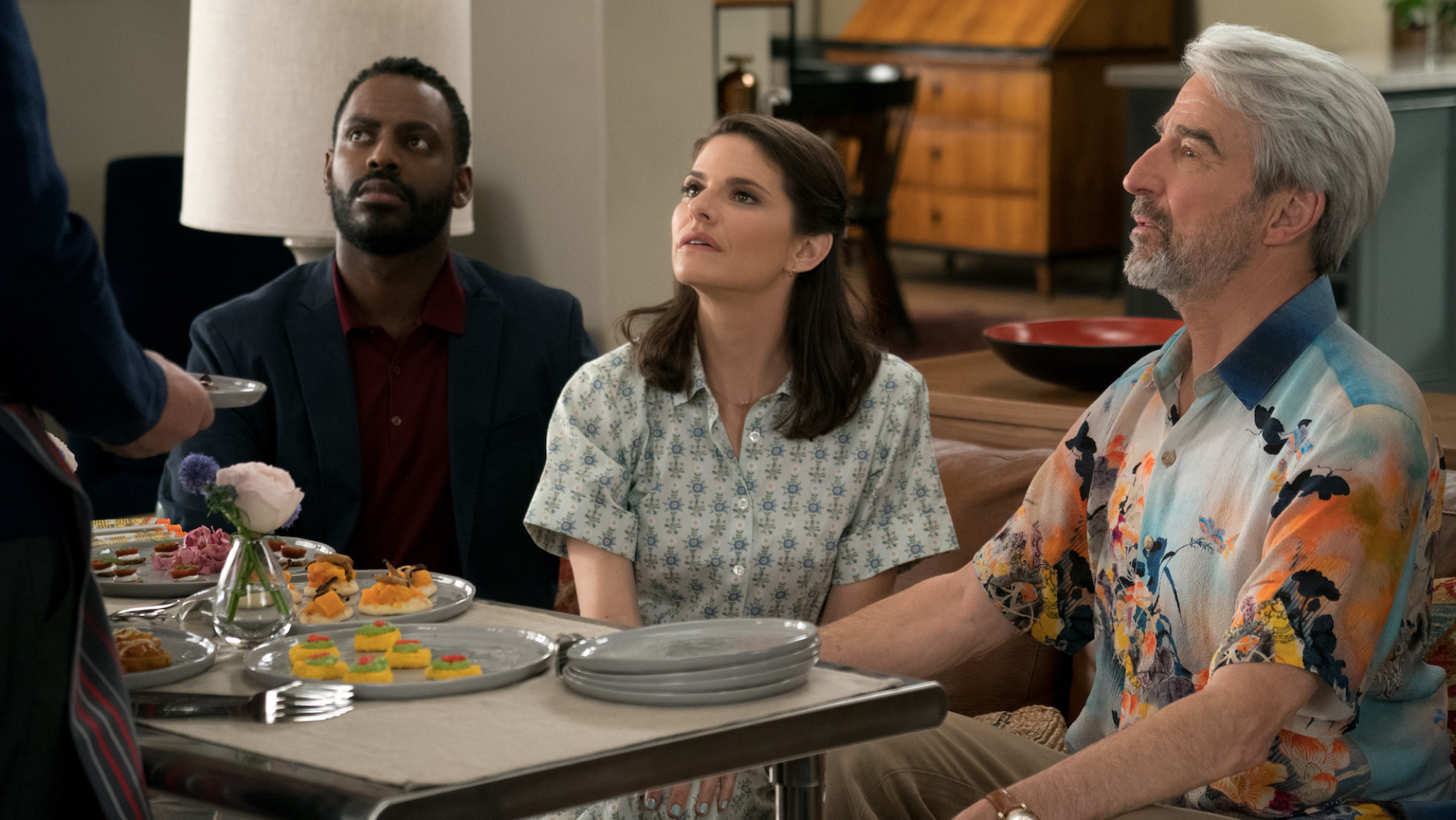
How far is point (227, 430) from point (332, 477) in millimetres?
162

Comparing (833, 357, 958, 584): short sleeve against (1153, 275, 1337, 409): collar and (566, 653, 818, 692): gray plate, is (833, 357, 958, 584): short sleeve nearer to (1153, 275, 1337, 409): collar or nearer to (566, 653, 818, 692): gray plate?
(1153, 275, 1337, 409): collar

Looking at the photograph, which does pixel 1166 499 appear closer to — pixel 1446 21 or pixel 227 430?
pixel 227 430

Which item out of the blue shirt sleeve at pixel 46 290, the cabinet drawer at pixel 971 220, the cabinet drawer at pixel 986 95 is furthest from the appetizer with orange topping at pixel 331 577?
the cabinet drawer at pixel 986 95

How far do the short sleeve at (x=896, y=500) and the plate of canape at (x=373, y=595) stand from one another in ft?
1.92

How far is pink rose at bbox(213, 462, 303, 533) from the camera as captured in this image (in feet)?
4.44

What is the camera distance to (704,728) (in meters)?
1.12

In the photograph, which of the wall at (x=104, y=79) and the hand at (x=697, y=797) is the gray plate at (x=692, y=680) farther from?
the wall at (x=104, y=79)

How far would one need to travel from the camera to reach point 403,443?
2.38 meters

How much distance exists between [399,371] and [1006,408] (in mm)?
956

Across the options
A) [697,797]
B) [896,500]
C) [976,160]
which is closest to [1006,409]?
[896,500]

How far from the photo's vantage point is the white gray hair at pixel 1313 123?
5.18ft

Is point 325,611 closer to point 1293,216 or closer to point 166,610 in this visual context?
point 166,610

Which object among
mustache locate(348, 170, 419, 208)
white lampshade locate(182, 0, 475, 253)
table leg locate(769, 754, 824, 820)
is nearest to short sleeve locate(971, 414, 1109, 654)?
table leg locate(769, 754, 824, 820)

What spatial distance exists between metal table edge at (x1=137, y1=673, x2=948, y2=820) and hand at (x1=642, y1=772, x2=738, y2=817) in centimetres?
49
